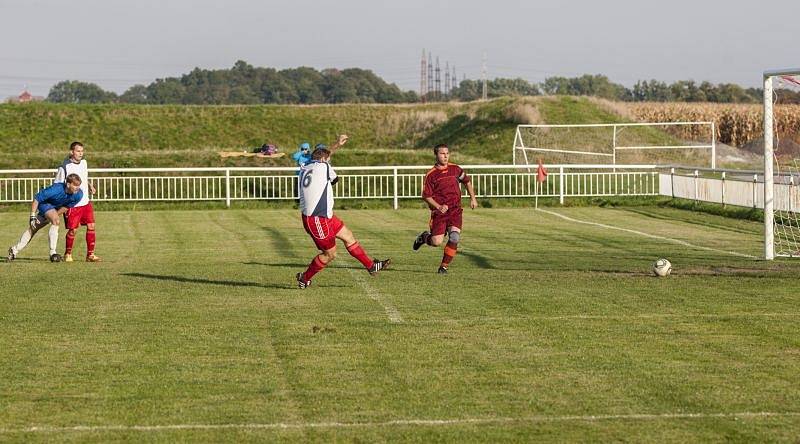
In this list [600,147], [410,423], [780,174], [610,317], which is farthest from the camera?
[600,147]

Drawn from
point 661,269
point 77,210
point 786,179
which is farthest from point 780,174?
point 77,210

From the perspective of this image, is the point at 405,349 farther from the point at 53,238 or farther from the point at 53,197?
the point at 53,238

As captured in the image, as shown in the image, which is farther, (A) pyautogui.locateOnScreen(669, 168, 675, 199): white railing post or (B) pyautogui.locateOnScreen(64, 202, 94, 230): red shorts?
(A) pyautogui.locateOnScreen(669, 168, 675, 199): white railing post

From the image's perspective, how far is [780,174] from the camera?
22.1m

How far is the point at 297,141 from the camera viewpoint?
72.1 meters

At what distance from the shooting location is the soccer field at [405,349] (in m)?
7.71

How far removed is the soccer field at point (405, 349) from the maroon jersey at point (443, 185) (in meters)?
1.02

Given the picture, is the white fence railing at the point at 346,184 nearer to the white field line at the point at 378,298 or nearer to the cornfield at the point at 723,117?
the white field line at the point at 378,298

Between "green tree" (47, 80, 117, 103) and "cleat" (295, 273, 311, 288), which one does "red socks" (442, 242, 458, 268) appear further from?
"green tree" (47, 80, 117, 103)

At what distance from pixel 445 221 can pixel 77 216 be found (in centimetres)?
615

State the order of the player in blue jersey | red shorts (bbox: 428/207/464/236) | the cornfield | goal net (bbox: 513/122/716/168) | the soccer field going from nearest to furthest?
the soccer field < red shorts (bbox: 428/207/464/236) < the player in blue jersey < goal net (bbox: 513/122/716/168) < the cornfield

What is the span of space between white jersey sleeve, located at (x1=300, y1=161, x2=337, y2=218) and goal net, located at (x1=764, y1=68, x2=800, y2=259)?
7.04 meters

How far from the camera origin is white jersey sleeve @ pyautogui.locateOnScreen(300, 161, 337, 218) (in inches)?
586

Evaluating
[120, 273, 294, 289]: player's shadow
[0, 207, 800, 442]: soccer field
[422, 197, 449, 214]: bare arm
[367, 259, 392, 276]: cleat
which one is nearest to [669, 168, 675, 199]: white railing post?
[0, 207, 800, 442]: soccer field
